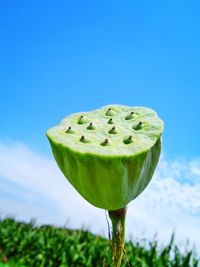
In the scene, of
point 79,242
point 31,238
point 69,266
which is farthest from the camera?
point 31,238

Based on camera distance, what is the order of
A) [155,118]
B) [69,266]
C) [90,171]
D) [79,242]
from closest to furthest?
[90,171] < [155,118] < [69,266] < [79,242]

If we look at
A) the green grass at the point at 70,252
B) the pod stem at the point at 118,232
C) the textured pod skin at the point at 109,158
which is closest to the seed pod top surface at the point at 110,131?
the textured pod skin at the point at 109,158

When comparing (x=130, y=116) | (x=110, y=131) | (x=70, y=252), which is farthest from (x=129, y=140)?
(x=70, y=252)

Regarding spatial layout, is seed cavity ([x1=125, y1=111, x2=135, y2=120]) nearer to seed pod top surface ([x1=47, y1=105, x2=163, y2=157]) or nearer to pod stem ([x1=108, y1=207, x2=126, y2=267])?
seed pod top surface ([x1=47, y1=105, x2=163, y2=157])

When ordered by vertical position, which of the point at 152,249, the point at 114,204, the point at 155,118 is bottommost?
the point at 114,204

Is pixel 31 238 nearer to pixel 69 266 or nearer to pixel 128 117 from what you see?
pixel 69 266

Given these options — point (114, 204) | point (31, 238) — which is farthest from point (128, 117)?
point (31, 238)
